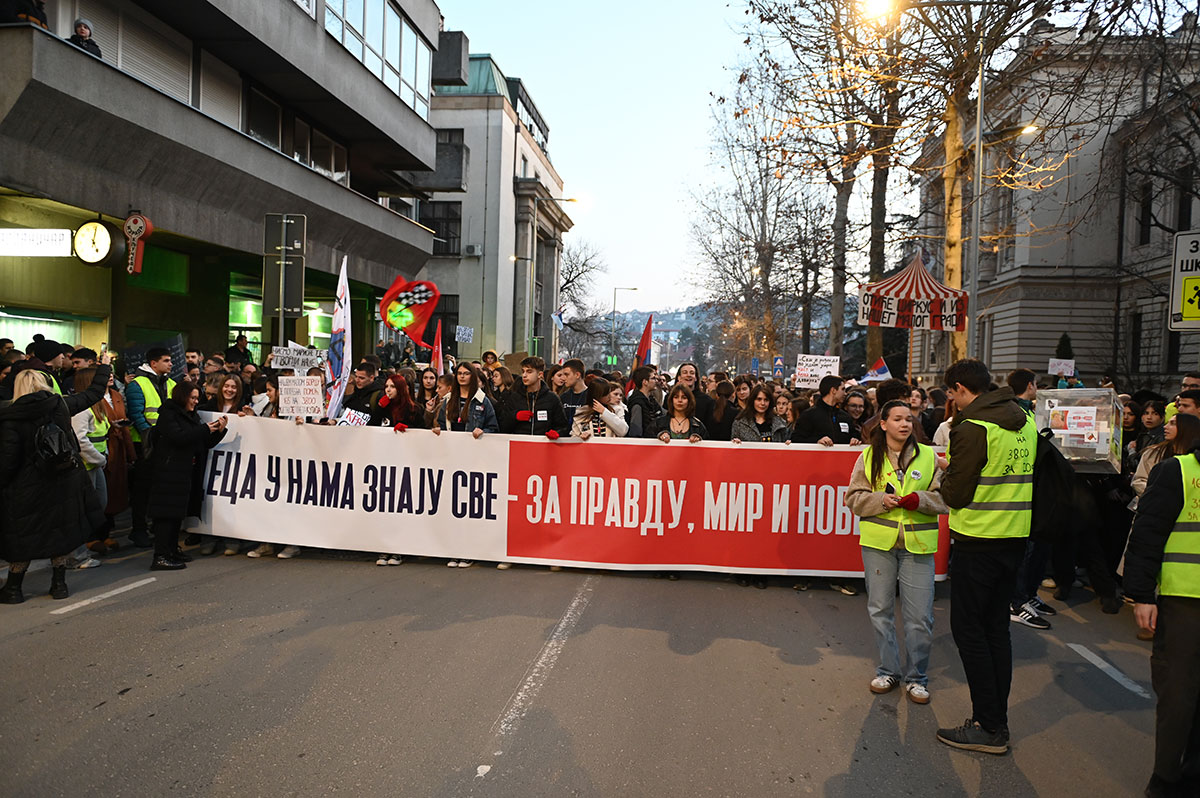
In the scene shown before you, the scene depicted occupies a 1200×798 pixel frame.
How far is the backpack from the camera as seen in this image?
643 cm

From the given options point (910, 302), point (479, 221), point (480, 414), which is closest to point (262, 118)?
point (480, 414)

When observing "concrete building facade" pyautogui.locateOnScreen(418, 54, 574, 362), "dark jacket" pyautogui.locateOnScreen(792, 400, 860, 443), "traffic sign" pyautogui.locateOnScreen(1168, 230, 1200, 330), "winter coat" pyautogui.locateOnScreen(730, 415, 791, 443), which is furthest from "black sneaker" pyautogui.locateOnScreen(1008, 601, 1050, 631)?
"concrete building facade" pyautogui.locateOnScreen(418, 54, 574, 362)

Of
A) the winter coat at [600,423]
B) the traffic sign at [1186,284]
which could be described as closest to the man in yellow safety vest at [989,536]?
the winter coat at [600,423]

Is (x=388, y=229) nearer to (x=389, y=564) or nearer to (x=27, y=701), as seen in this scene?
(x=389, y=564)

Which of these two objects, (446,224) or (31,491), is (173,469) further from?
(446,224)

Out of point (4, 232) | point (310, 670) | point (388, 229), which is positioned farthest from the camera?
point (388, 229)

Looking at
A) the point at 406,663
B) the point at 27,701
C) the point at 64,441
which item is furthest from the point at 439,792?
the point at 64,441

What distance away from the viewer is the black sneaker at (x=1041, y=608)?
23.8ft

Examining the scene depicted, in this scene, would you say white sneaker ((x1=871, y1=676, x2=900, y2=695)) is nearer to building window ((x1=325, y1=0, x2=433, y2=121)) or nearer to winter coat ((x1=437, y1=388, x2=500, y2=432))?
winter coat ((x1=437, y1=388, x2=500, y2=432))

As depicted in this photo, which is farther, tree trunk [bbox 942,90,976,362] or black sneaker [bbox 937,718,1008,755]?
tree trunk [bbox 942,90,976,362]

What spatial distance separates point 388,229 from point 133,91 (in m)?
11.6

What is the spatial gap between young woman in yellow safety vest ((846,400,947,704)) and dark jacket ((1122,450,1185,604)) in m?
1.23

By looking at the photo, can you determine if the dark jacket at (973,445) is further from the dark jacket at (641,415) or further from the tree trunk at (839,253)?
the tree trunk at (839,253)

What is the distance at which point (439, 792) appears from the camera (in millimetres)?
3693
